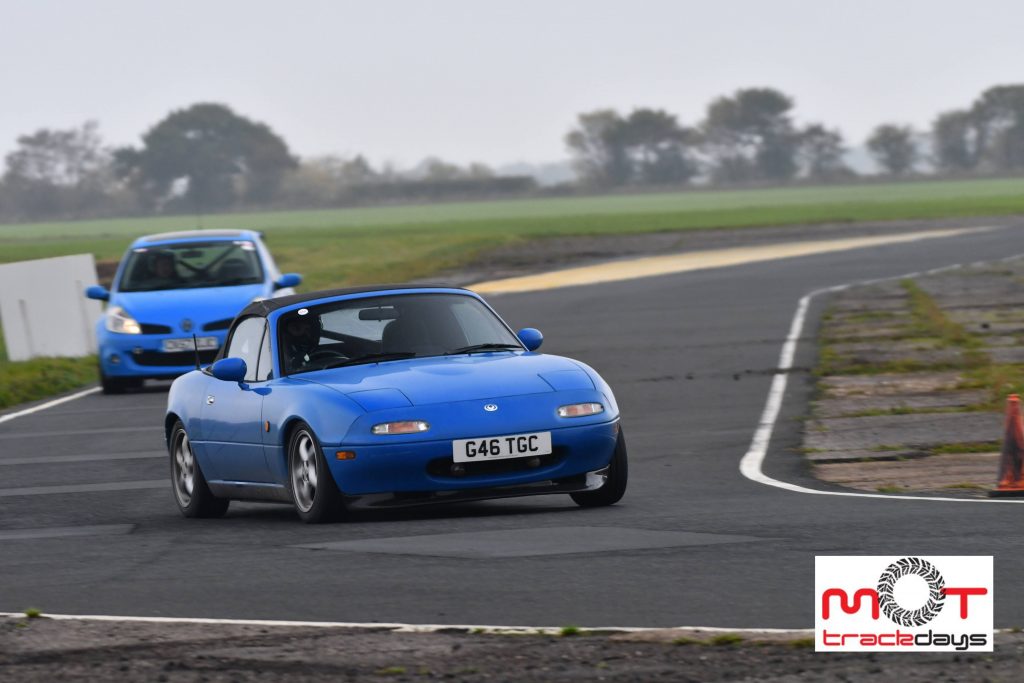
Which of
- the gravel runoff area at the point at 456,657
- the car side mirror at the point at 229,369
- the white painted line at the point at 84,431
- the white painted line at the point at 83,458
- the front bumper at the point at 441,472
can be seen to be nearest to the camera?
the gravel runoff area at the point at 456,657

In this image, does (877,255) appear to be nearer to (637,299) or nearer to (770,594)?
(637,299)

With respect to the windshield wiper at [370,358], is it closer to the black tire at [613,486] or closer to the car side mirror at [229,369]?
the car side mirror at [229,369]

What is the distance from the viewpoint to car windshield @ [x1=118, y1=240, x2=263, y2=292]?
22.7 metres

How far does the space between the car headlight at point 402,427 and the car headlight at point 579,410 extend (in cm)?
73

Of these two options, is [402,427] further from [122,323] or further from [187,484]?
[122,323]

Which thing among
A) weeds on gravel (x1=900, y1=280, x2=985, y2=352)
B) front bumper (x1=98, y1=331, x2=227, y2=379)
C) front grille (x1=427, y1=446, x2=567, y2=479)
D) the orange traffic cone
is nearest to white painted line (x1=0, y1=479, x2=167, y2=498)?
front grille (x1=427, y1=446, x2=567, y2=479)

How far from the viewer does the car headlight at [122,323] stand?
21.8 metres

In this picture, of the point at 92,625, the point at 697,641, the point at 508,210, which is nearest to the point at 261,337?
the point at 92,625

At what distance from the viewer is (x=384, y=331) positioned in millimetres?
11766

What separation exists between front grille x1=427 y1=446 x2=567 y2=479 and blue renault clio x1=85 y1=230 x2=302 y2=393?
10985 mm

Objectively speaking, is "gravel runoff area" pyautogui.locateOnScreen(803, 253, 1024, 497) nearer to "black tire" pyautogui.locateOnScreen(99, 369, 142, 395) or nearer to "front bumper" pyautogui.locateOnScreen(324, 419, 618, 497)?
"front bumper" pyautogui.locateOnScreen(324, 419, 618, 497)

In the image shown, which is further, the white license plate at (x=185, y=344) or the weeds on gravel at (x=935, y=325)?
the weeds on gravel at (x=935, y=325)

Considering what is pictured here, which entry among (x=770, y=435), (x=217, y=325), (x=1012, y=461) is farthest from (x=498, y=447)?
(x=217, y=325)

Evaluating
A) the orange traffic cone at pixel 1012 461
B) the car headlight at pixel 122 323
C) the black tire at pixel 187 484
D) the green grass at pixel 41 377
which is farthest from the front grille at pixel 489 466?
the green grass at pixel 41 377
